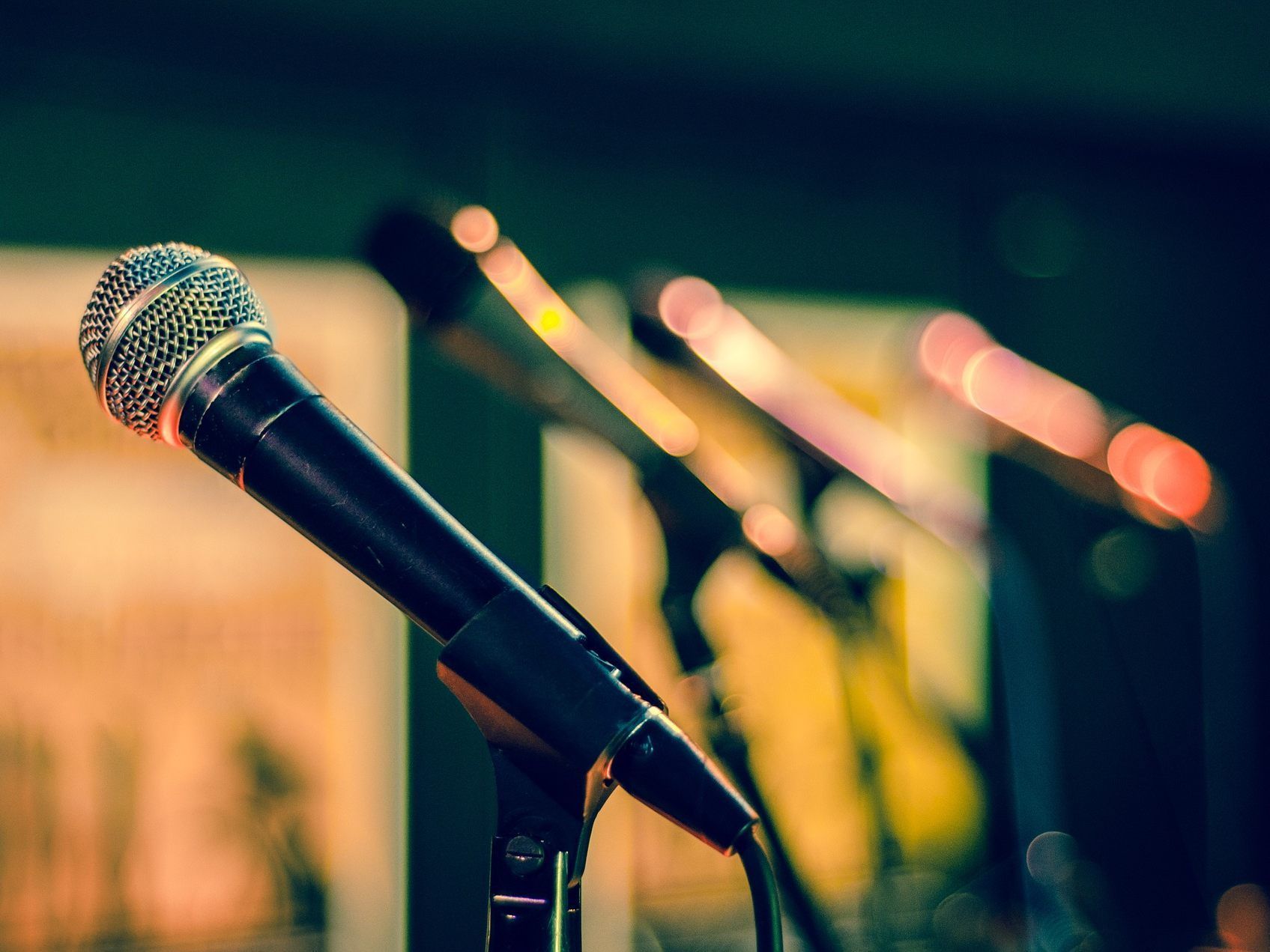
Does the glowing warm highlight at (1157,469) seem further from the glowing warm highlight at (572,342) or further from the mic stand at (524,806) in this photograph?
the mic stand at (524,806)

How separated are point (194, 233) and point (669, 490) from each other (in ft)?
4.84

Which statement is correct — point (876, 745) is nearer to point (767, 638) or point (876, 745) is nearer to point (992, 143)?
point (767, 638)

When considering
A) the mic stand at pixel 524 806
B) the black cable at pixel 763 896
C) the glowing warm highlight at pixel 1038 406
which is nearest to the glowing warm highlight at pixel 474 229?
the mic stand at pixel 524 806

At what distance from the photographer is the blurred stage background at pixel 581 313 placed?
73.2 inches

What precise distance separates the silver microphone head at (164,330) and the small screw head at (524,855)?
314mm

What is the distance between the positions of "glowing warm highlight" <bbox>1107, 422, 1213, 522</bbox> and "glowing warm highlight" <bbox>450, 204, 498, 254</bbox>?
88 cm

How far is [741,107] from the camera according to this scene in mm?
2438

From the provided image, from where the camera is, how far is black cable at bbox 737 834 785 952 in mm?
572

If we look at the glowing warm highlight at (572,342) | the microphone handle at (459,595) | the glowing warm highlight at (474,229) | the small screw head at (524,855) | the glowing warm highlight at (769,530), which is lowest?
the small screw head at (524,855)

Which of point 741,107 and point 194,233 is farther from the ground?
point 741,107

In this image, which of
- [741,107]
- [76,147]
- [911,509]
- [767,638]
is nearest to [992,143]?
[741,107]

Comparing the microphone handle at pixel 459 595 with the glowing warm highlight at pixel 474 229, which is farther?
the glowing warm highlight at pixel 474 229

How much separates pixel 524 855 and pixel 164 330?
0.37 meters

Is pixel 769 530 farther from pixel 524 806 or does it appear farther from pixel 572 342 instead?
pixel 524 806
